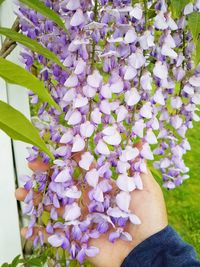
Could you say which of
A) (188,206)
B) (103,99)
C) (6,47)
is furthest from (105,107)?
(188,206)

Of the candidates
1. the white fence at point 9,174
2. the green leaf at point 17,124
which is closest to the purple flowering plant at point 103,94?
the green leaf at point 17,124

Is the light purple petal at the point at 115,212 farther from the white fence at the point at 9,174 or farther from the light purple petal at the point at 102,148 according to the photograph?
the white fence at the point at 9,174

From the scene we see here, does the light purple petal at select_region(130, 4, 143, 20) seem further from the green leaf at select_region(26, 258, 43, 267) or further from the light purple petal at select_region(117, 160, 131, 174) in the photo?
the green leaf at select_region(26, 258, 43, 267)

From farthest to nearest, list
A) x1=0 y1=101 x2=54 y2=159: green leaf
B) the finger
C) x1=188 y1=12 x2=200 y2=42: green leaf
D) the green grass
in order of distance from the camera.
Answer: the green grass < the finger < x1=188 y1=12 x2=200 y2=42: green leaf < x1=0 y1=101 x2=54 y2=159: green leaf

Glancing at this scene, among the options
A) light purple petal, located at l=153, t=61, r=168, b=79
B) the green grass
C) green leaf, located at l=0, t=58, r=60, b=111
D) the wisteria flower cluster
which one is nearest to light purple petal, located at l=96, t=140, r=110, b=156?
the wisteria flower cluster

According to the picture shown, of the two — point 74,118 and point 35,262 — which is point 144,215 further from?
point 74,118

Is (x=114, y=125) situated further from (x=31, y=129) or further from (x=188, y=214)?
(x=188, y=214)
